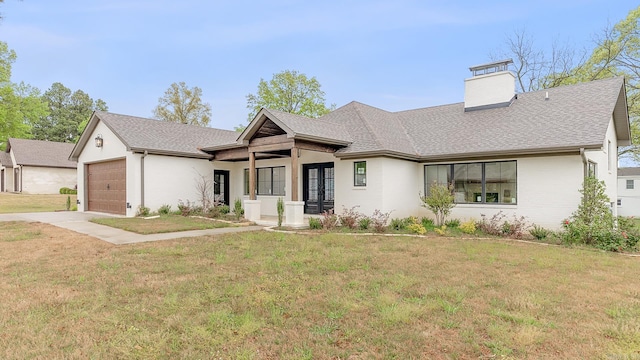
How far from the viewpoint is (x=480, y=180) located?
12.7 m

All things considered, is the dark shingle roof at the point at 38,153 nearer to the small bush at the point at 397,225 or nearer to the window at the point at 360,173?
the window at the point at 360,173

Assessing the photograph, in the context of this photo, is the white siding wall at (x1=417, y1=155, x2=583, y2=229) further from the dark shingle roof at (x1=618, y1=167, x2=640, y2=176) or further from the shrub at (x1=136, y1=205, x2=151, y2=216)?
the dark shingle roof at (x1=618, y1=167, x2=640, y2=176)

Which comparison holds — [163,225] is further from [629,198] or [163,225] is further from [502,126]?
[629,198]

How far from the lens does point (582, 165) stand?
10.7 metres

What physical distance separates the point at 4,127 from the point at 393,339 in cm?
4076

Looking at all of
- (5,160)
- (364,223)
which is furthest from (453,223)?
→ (5,160)

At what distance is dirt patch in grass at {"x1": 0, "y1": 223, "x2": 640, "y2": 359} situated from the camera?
346 centimetres

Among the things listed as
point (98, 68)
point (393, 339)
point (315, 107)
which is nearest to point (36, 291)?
point (393, 339)

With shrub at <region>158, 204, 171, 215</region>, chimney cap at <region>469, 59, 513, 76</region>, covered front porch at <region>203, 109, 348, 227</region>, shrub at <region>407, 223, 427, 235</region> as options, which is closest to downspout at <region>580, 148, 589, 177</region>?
shrub at <region>407, 223, 427, 235</region>

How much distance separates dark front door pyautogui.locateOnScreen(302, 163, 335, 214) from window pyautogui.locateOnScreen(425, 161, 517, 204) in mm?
4200

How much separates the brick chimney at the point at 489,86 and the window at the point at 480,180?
141 inches

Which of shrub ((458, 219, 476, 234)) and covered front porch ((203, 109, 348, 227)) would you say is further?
covered front porch ((203, 109, 348, 227))

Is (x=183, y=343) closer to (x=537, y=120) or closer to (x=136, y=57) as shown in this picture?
(x=537, y=120)

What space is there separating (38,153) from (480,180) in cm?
3774
